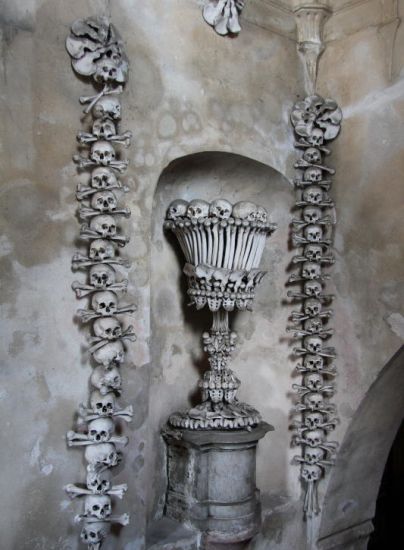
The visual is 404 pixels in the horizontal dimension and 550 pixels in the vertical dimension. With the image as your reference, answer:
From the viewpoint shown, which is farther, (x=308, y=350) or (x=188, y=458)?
(x=308, y=350)

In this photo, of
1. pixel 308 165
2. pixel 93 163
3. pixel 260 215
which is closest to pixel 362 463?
pixel 260 215

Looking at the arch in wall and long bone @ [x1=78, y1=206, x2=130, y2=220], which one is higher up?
long bone @ [x1=78, y1=206, x2=130, y2=220]

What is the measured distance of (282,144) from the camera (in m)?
3.03

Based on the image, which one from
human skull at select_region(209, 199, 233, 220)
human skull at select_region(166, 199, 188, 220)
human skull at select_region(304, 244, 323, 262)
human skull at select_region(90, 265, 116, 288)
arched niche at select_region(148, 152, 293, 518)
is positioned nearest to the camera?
human skull at select_region(90, 265, 116, 288)

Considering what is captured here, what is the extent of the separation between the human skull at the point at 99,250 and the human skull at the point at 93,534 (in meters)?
0.94

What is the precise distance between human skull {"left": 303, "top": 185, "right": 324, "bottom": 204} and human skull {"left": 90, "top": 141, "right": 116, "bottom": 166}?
Answer: 3.73 feet

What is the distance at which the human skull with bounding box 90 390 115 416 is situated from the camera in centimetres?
220

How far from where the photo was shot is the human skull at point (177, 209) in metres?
2.73

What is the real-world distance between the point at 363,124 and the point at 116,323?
1.60 meters

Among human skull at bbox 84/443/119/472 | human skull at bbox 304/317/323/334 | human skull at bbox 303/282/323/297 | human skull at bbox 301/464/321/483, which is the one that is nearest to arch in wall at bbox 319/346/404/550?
human skull at bbox 301/464/321/483

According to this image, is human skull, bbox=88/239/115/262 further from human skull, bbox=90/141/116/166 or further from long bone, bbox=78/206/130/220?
human skull, bbox=90/141/116/166

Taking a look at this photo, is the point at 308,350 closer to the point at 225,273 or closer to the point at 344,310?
the point at 344,310

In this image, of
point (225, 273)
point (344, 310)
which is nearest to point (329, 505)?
point (344, 310)

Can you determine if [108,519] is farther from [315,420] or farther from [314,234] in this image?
[314,234]
